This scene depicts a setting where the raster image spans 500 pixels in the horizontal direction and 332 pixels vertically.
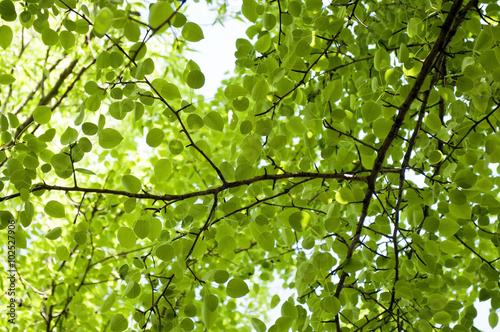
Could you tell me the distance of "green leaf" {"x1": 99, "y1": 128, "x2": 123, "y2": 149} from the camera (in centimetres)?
100

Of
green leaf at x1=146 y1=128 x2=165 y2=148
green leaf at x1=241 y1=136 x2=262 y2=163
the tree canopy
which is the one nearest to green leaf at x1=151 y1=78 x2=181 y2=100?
the tree canopy

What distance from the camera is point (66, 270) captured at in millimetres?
2336

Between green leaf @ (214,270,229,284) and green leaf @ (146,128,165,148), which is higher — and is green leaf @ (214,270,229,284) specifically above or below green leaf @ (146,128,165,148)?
below

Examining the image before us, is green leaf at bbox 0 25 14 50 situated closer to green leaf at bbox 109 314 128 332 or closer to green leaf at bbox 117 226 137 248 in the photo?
green leaf at bbox 117 226 137 248

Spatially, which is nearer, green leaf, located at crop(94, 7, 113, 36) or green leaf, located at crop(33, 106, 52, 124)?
green leaf, located at crop(94, 7, 113, 36)

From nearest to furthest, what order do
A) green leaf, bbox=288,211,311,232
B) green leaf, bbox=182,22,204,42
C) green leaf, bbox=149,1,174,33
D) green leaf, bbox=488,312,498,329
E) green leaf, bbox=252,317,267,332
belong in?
green leaf, bbox=149,1,174,33
green leaf, bbox=182,22,204,42
green leaf, bbox=288,211,311,232
green leaf, bbox=252,317,267,332
green leaf, bbox=488,312,498,329

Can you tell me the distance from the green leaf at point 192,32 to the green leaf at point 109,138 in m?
0.30

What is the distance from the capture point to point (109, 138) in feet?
3.30

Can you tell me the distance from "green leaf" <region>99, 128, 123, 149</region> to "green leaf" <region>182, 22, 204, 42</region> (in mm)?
297

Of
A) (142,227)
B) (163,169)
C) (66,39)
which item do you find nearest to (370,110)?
(163,169)

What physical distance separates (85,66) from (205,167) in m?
1.30

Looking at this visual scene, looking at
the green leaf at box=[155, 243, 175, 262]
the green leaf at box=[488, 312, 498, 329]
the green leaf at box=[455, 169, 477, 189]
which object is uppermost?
the green leaf at box=[455, 169, 477, 189]

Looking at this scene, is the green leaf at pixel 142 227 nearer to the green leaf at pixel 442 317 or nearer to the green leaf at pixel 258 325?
the green leaf at pixel 258 325

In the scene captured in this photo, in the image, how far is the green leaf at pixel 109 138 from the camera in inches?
39.3
